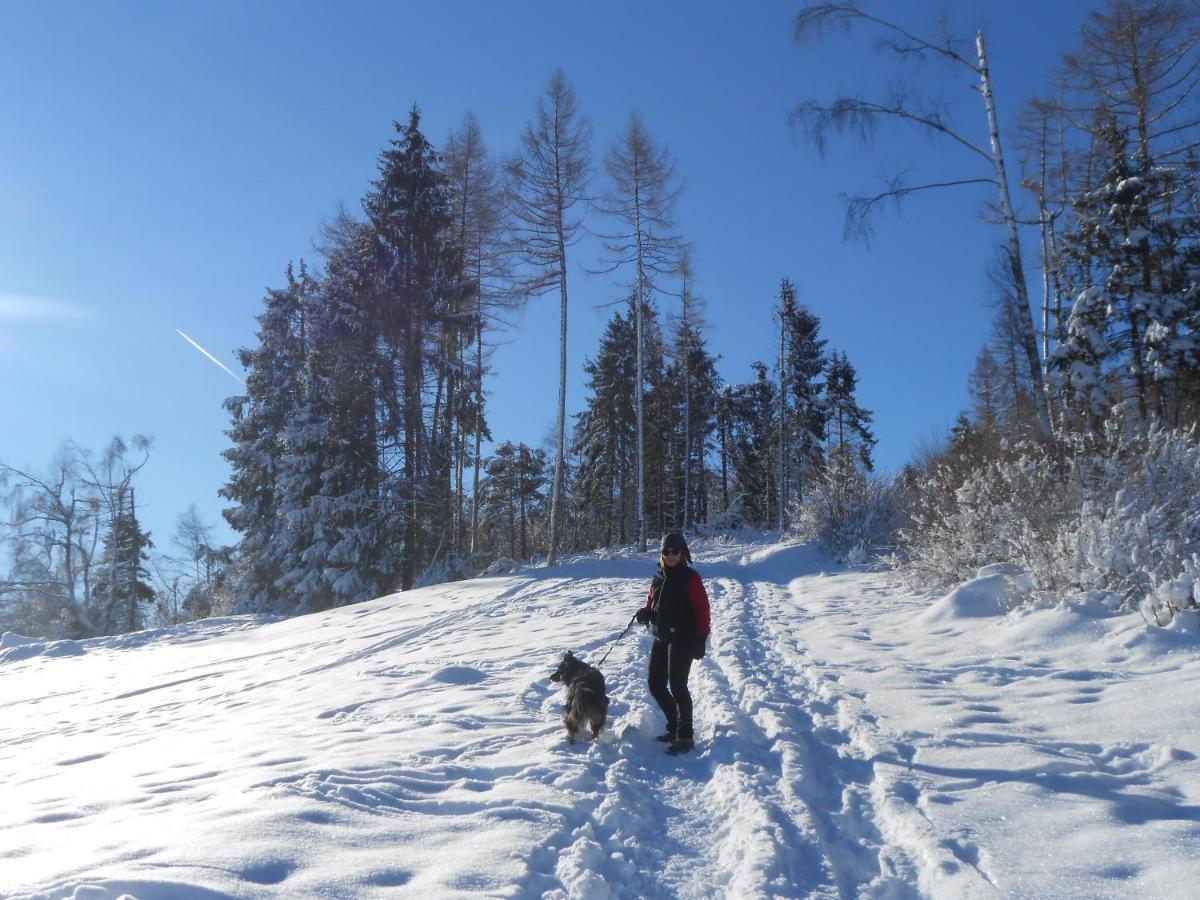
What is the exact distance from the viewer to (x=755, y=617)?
428 inches

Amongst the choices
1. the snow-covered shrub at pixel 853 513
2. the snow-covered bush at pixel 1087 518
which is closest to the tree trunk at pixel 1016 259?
the snow-covered bush at pixel 1087 518

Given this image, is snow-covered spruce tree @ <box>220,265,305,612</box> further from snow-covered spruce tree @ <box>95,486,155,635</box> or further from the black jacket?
the black jacket

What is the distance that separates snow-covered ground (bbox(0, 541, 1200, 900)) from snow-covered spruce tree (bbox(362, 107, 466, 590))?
10.8 meters

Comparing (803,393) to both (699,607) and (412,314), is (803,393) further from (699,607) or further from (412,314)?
(699,607)

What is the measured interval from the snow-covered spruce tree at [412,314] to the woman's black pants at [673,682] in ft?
48.6

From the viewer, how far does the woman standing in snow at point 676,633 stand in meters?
5.49

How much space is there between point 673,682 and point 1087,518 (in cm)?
510

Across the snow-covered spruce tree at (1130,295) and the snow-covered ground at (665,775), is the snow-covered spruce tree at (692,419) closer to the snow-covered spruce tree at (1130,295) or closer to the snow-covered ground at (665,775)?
the snow-covered spruce tree at (1130,295)

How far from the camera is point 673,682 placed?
550cm

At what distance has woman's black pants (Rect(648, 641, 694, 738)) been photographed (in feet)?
17.9

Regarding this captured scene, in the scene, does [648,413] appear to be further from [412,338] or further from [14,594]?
[14,594]

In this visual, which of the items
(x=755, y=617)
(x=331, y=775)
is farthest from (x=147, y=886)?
(x=755, y=617)

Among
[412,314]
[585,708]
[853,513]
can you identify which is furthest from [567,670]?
[412,314]

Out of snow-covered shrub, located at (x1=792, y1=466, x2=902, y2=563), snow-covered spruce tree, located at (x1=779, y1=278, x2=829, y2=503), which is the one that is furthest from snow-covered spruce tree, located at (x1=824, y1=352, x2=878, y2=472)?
snow-covered shrub, located at (x1=792, y1=466, x2=902, y2=563)
